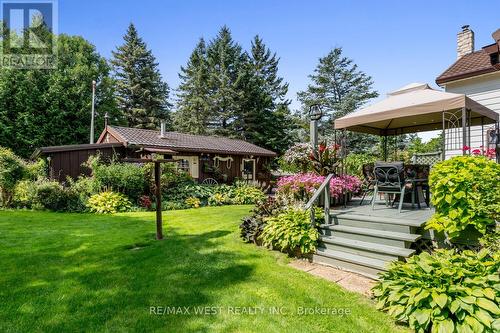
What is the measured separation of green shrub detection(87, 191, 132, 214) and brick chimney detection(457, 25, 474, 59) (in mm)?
12885

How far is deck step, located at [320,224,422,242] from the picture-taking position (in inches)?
150

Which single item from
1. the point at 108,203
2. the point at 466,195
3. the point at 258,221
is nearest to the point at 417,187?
the point at 466,195

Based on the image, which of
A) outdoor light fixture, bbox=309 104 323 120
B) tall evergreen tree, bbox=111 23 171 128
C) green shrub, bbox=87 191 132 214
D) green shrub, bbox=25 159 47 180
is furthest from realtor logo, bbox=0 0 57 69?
outdoor light fixture, bbox=309 104 323 120

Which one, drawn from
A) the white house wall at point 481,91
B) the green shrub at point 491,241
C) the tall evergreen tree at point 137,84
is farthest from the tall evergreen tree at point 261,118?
the green shrub at point 491,241

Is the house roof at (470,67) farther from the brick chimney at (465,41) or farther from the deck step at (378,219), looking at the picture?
the deck step at (378,219)

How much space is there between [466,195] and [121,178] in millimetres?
9944

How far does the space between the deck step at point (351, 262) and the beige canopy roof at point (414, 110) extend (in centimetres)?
298

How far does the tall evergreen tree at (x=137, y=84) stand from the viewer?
89.9 ft

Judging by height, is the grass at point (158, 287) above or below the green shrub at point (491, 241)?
below

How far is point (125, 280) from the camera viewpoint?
12.0 ft

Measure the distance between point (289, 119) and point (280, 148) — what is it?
3.72 m

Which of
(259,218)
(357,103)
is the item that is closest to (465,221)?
(259,218)

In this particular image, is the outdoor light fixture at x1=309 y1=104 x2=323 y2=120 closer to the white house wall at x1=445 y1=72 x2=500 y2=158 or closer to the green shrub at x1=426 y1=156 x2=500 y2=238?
the green shrub at x1=426 y1=156 x2=500 y2=238

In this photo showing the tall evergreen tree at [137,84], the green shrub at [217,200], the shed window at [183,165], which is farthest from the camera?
the tall evergreen tree at [137,84]
